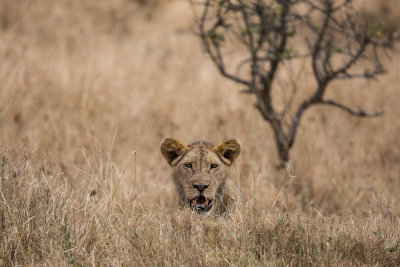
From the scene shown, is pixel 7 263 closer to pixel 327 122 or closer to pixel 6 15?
pixel 327 122

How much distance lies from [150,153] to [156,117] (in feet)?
4.60

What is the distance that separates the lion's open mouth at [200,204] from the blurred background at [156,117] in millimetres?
983

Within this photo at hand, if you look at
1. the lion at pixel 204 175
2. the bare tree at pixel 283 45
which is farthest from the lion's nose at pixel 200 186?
the bare tree at pixel 283 45

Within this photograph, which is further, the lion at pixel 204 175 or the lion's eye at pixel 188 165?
the lion's eye at pixel 188 165

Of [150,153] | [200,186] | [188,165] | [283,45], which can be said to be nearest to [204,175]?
[200,186]

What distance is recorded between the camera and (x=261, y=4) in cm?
660

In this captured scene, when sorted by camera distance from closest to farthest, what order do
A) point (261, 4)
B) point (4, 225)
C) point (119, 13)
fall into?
1. point (4, 225)
2. point (261, 4)
3. point (119, 13)

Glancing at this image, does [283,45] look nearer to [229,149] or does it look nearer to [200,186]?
[229,149]

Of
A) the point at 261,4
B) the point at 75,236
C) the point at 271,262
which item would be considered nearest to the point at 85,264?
the point at 75,236

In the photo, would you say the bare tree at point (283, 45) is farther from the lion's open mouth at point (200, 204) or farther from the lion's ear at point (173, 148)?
the lion's open mouth at point (200, 204)

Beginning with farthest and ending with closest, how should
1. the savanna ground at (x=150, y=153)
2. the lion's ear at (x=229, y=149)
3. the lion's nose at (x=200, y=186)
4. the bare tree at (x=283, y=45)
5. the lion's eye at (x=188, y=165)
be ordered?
the bare tree at (x=283, y=45), the lion's ear at (x=229, y=149), the lion's eye at (x=188, y=165), the lion's nose at (x=200, y=186), the savanna ground at (x=150, y=153)

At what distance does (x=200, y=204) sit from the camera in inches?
168

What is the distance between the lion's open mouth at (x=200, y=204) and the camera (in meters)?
4.24

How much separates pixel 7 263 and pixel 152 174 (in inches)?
131
